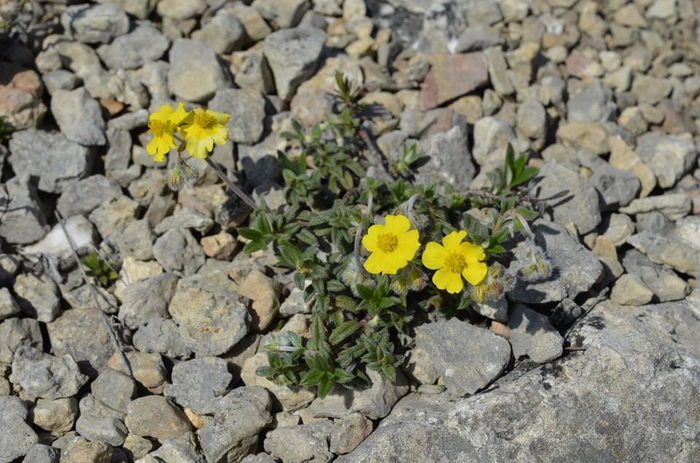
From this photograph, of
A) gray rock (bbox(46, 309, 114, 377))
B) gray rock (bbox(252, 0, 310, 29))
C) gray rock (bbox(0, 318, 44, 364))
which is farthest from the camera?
gray rock (bbox(252, 0, 310, 29))

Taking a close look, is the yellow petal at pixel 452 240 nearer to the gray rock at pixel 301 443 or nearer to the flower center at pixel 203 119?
the gray rock at pixel 301 443

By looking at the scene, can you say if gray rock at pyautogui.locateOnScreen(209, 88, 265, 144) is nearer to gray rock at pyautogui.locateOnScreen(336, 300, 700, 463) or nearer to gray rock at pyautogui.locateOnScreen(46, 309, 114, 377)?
gray rock at pyautogui.locateOnScreen(46, 309, 114, 377)

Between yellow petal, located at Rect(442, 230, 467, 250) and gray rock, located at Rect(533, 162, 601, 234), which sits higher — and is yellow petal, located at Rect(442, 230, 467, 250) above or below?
above

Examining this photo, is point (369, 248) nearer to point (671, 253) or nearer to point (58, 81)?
point (671, 253)

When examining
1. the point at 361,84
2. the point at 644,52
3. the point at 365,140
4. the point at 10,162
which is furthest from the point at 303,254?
the point at 644,52

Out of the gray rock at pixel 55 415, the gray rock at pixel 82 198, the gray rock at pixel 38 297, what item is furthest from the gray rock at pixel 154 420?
the gray rock at pixel 82 198

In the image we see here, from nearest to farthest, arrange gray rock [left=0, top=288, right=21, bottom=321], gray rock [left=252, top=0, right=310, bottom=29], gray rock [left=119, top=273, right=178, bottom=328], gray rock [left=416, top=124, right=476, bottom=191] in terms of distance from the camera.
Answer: gray rock [left=0, top=288, right=21, bottom=321], gray rock [left=119, top=273, right=178, bottom=328], gray rock [left=416, top=124, right=476, bottom=191], gray rock [left=252, top=0, right=310, bottom=29]

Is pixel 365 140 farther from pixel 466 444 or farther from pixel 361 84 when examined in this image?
pixel 466 444

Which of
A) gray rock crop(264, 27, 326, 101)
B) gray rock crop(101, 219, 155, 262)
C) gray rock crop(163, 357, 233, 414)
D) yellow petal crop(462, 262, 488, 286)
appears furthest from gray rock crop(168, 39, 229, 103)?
yellow petal crop(462, 262, 488, 286)
